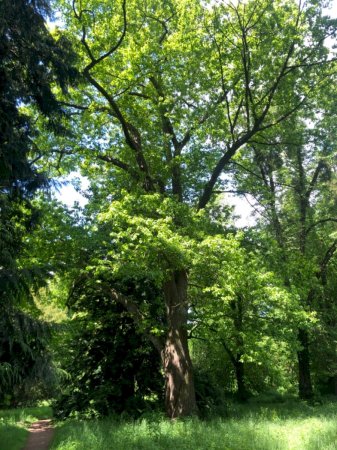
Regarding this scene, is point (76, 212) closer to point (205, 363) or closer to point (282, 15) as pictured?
point (282, 15)

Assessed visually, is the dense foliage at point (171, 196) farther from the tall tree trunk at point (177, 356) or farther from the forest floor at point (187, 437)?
the forest floor at point (187, 437)

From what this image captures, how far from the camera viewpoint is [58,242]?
14047 millimetres

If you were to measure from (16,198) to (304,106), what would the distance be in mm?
11732

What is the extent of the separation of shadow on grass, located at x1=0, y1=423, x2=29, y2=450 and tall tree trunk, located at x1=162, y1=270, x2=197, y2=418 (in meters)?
4.47

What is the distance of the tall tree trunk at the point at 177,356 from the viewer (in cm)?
1323

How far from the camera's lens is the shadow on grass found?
453 inches

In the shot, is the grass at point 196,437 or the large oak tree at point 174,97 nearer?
the grass at point 196,437

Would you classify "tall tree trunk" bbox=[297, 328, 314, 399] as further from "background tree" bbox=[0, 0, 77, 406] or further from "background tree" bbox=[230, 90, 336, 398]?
"background tree" bbox=[0, 0, 77, 406]

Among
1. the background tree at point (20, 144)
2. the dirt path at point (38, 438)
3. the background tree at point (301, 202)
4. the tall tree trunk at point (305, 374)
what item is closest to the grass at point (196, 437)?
the dirt path at point (38, 438)

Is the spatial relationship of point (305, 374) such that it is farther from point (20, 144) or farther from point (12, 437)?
point (20, 144)

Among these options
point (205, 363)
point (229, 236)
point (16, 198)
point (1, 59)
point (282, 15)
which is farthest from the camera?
point (205, 363)

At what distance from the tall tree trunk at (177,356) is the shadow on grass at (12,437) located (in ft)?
14.7

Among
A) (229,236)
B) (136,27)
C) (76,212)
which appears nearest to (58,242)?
(76,212)

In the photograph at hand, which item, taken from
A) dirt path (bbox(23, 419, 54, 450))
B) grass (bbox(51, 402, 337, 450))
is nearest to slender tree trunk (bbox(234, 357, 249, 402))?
dirt path (bbox(23, 419, 54, 450))
